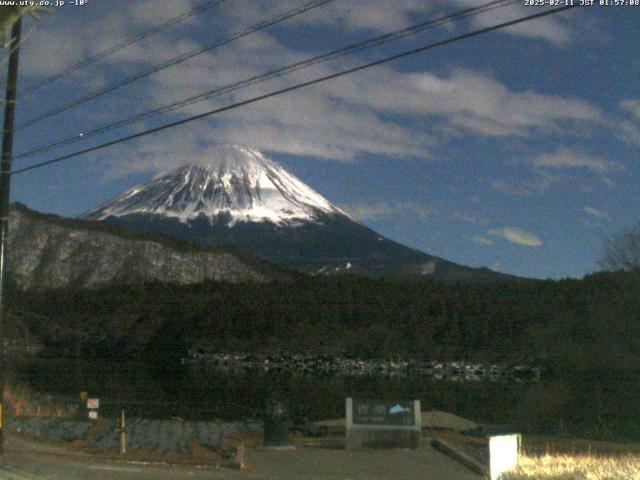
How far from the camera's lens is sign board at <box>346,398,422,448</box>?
20859 millimetres

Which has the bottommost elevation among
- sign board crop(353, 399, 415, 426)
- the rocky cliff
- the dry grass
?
the dry grass

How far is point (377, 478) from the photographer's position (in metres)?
16.4

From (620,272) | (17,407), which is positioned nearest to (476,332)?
(620,272)

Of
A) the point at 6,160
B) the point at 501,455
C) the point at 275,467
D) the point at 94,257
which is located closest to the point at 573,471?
the point at 501,455

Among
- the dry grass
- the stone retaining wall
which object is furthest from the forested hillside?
the dry grass

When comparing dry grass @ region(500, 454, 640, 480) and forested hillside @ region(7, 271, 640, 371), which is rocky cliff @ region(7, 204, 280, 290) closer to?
forested hillside @ region(7, 271, 640, 371)

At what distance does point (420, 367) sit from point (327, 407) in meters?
61.7

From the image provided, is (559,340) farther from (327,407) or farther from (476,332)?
(327,407)

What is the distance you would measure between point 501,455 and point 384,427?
6.58 meters

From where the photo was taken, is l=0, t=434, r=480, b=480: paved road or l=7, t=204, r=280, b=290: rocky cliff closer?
l=0, t=434, r=480, b=480: paved road

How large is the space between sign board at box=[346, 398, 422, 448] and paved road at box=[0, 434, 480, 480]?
361 millimetres

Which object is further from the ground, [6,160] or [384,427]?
[6,160]

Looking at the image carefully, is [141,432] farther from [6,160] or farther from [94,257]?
[94,257]

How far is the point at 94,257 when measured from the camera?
170250 mm
